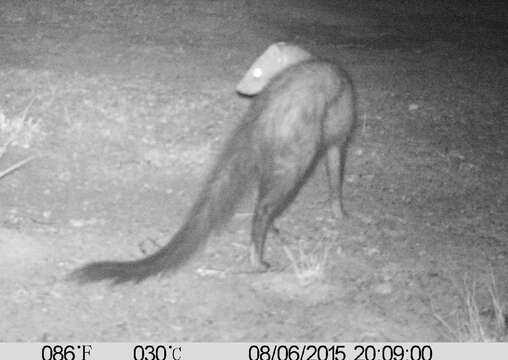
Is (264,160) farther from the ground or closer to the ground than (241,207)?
farther from the ground

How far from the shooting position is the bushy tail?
173 inches

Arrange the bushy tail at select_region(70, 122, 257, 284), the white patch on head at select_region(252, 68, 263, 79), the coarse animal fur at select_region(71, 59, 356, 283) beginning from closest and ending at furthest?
the bushy tail at select_region(70, 122, 257, 284)
the coarse animal fur at select_region(71, 59, 356, 283)
the white patch on head at select_region(252, 68, 263, 79)

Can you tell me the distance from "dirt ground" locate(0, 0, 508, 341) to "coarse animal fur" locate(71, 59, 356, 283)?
0.69ft

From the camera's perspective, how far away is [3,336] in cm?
385

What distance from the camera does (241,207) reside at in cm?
568

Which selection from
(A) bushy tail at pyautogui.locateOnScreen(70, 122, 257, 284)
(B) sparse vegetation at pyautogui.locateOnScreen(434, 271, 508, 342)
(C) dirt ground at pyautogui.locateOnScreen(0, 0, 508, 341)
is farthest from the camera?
(A) bushy tail at pyautogui.locateOnScreen(70, 122, 257, 284)

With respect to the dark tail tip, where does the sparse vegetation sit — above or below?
below

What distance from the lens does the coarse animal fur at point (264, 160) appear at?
4570 millimetres

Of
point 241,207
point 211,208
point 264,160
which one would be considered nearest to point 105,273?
point 211,208

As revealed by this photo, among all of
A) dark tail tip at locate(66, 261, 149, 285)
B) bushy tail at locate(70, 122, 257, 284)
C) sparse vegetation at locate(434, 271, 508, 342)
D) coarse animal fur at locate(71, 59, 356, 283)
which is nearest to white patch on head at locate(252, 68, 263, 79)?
coarse animal fur at locate(71, 59, 356, 283)

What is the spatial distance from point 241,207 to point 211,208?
3.39ft

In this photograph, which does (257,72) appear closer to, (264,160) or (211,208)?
(264,160)

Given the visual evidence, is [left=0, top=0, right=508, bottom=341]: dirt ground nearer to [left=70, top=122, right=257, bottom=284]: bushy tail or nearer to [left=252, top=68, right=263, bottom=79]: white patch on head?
[left=70, top=122, right=257, bottom=284]: bushy tail

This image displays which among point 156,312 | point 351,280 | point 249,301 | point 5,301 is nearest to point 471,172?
point 351,280
